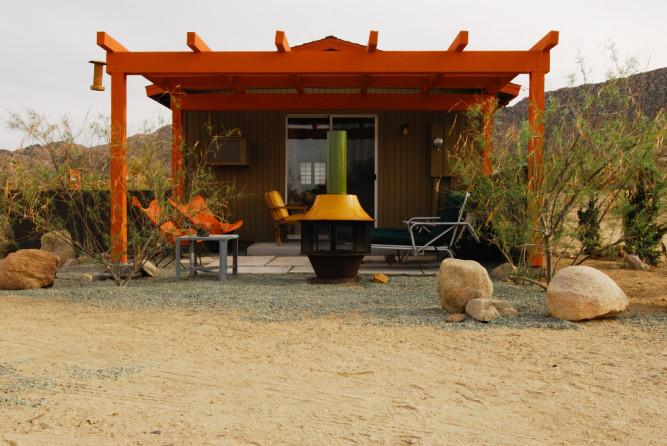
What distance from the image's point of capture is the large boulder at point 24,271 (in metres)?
5.27

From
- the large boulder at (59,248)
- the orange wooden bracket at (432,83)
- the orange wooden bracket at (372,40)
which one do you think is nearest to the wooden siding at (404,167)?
the orange wooden bracket at (432,83)

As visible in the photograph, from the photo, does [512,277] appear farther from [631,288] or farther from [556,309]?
[556,309]

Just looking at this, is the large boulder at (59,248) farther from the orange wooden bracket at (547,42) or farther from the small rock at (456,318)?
the orange wooden bracket at (547,42)

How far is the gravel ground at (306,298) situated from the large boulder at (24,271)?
5.8 inches

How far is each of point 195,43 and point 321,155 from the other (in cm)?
337

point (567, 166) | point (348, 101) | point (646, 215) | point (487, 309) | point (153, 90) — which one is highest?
point (153, 90)

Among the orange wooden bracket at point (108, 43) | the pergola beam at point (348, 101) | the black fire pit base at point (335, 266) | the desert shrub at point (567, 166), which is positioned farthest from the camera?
the pergola beam at point (348, 101)

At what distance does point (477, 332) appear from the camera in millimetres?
3598

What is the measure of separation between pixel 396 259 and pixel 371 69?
101 inches

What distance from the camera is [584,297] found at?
378cm

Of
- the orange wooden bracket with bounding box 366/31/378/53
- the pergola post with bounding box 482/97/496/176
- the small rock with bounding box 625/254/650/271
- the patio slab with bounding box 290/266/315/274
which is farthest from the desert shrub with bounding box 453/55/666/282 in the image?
the small rock with bounding box 625/254/650/271

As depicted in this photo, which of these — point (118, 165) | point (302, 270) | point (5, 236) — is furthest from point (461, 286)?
point (5, 236)

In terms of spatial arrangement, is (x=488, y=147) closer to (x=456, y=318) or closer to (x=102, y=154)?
(x=456, y=318)

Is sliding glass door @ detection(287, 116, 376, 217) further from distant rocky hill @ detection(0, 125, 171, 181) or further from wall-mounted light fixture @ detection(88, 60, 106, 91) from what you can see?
distant rocky hill @ detection(0, 125, 171, 181)
